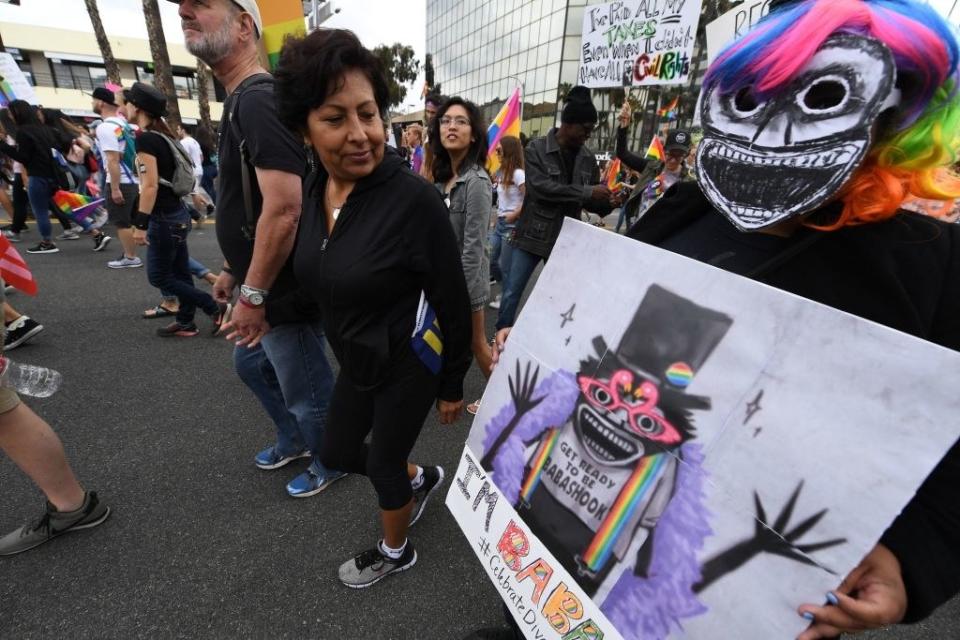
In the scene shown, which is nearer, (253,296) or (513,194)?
(253,296)

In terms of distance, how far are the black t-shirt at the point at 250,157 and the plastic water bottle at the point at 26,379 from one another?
0.80 meters

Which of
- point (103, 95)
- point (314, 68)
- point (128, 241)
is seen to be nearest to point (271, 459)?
point (314, 68)

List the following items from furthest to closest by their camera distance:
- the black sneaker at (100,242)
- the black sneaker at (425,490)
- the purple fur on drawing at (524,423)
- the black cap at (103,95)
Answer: the black sneaker at (100,242), the black cap at (103,95), the black sneaker at (425,490), the purple fur on drawing at (524,423)

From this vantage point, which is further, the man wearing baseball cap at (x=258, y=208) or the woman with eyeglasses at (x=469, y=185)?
the woman with eyeglasses at (x=469, y=185)

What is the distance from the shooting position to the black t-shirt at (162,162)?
10.3 feet

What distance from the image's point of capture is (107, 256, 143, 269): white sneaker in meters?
5.48

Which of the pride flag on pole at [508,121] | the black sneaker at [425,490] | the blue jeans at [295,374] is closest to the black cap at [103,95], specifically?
the pride flag on pole at [508,121]

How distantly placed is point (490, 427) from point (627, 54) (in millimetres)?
4758

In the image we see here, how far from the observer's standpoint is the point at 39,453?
5.62 feet

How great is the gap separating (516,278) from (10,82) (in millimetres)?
8936

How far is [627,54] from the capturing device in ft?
14.9

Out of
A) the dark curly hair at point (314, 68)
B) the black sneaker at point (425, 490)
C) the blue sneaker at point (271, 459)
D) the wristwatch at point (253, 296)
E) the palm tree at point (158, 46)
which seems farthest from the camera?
the palm tree at point (158, 46)

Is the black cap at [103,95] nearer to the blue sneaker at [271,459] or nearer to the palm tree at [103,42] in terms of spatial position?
the blue sneaker at [271,459]

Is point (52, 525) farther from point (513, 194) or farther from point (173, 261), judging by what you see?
point (513, 194)
